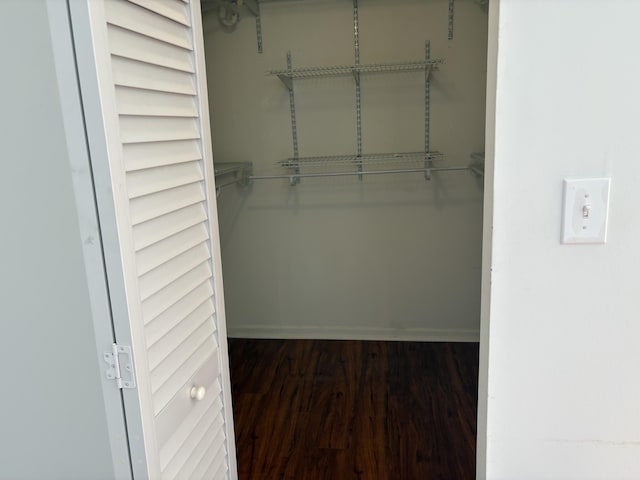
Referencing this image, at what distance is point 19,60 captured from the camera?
0.80 meters

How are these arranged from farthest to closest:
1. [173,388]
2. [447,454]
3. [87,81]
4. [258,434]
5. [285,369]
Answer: [285,369] < [258,434] < [447,454] < [173,388] < [87,81]

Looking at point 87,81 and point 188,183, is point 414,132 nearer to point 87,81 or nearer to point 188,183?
point 188,183

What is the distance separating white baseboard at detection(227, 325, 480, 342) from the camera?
3070mm

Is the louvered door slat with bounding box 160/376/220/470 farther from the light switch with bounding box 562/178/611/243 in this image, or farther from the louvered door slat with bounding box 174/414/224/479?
the light switch with bounding box 562/178/611/243

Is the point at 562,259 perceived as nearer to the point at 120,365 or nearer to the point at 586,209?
the point at 586,209

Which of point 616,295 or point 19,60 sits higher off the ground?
point 19,60

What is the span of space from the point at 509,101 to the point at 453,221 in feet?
7.04

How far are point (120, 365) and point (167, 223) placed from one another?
308mm

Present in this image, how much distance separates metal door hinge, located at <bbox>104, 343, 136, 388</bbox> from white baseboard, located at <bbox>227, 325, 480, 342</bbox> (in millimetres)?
2320

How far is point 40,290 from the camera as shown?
2.97 feet

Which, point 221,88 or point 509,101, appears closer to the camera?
point 509,101

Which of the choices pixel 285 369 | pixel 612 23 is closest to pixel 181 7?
pixel 612 23

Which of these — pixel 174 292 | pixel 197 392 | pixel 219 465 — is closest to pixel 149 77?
pixel 174 292

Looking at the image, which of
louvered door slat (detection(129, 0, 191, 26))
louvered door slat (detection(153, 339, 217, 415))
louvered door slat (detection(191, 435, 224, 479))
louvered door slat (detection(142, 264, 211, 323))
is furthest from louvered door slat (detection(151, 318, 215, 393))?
louvered door slat (detection(129, 0, 191, 26))
